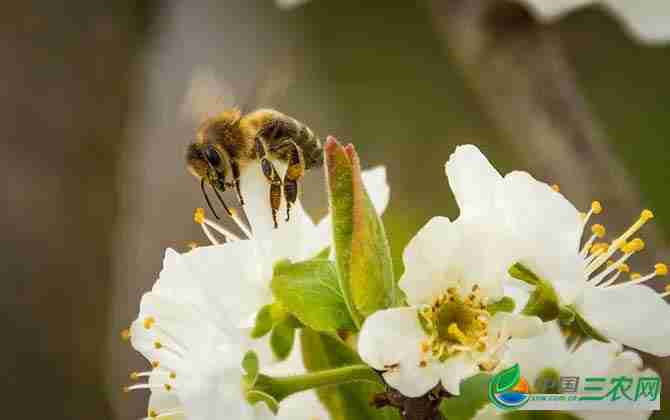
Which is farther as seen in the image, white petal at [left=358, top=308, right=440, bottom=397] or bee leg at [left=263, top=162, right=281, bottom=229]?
bee leg at [left=263, top=162, right=281, bottom=229]

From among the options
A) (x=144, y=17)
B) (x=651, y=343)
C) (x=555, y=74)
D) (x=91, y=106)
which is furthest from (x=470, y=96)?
(x=651, y=343)

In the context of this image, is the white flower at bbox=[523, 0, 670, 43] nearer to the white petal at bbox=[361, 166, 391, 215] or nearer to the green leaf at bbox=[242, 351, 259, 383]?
the white petal at bbox=[361, 166, 391, 215]

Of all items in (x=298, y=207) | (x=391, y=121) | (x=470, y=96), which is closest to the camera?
(x=298, y=207)

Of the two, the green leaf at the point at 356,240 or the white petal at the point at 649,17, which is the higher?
the white petal at the point at 649,17

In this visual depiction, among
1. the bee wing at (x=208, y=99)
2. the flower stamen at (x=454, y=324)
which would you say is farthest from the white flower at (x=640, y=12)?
the flower stamen at (x=454, y=324)

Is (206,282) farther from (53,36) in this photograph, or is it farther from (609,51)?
(53,36)

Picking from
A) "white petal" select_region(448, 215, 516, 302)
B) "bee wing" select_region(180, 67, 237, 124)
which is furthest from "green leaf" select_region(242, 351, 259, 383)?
"bee wing" select_region(180, 67, 237, 124)

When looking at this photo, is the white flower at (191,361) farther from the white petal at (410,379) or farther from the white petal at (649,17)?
the white petal at (649,17)
